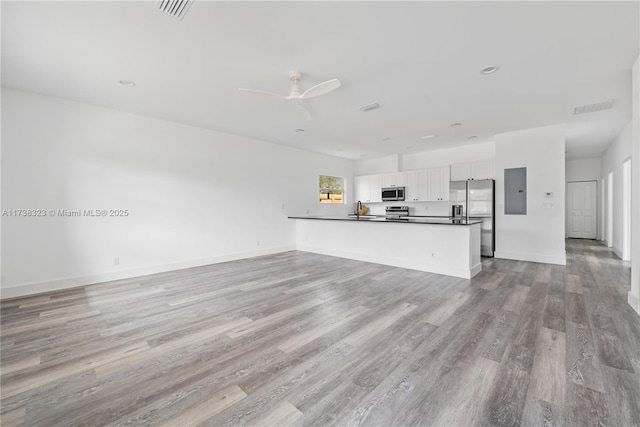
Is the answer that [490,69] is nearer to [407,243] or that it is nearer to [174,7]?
[407,243]

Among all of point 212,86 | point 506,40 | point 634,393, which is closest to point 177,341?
point 212,86

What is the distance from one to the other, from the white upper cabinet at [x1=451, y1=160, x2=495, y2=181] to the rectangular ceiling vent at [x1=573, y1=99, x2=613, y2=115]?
1839 millimetres

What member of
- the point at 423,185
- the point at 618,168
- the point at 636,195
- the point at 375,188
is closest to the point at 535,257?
the point at 636,195

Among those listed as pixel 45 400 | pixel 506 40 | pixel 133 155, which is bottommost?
pixel 45 400

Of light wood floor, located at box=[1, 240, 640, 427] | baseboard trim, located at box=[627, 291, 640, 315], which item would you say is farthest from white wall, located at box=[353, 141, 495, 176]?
baseboard trim, located at box=[627, 291, 640, 315]

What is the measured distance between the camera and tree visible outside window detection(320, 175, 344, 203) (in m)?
8.16

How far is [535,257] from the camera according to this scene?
5.35 metres

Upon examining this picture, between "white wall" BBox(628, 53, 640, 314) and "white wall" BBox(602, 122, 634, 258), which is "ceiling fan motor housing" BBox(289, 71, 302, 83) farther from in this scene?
"white wall" BBox(602, 122, 634, 258)

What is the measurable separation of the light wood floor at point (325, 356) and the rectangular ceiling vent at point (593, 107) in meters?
2.77

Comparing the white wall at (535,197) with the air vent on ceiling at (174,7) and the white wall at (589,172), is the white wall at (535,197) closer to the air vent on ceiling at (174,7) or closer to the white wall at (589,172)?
the white wall at (589,172)

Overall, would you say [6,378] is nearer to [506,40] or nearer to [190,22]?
[190,22]

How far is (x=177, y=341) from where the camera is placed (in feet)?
7.72

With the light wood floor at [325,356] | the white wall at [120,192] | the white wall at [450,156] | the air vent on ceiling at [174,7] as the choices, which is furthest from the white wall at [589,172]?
the air vent on ceiling at [174,7]

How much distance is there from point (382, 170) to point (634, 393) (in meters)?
7.42
